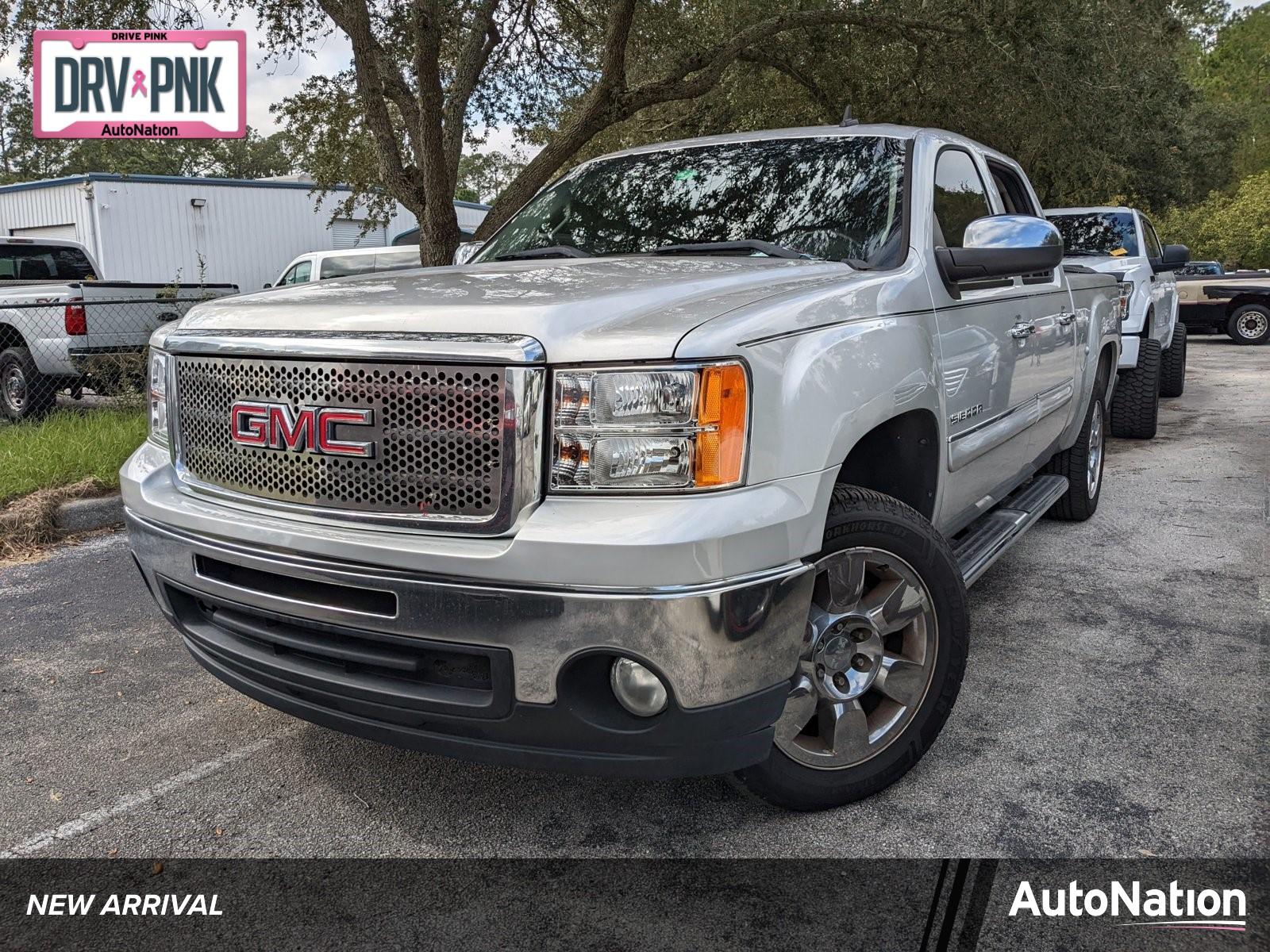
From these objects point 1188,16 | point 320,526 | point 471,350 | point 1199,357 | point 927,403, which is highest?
point 1188,16

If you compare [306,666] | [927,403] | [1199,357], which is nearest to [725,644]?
[306,666]

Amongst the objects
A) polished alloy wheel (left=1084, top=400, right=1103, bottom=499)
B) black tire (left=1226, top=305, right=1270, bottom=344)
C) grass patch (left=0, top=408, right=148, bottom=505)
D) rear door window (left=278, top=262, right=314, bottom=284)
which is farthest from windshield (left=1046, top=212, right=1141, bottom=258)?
black tire (left=1226, top=305, right=1270, bottom=344)

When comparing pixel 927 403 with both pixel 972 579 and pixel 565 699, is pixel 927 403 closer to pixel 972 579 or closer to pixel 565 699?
pixel 972 579

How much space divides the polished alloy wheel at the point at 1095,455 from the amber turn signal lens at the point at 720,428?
13.4ft

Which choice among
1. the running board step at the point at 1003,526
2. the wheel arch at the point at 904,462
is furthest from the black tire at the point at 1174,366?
the wheel arch at the point at 904,462

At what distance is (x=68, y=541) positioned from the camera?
19.4 feet

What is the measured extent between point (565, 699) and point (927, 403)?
4.79 feet

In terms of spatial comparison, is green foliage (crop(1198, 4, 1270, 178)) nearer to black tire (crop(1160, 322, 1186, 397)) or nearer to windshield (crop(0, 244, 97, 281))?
black tire (crop(1160, 322, 1186, 397))

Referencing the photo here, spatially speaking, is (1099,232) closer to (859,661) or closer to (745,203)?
(745,203)

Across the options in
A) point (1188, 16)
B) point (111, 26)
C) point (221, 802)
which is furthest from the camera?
point (1188, 16)

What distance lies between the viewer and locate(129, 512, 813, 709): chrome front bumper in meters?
2.19

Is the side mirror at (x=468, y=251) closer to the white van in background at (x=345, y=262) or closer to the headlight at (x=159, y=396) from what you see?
the headlight at (x=159, y=396)

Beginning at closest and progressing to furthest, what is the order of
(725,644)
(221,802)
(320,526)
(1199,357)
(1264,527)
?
(725,644)
(320,526)
(221,802)
(1264,527)
(1199,357)

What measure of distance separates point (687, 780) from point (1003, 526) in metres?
1.79
